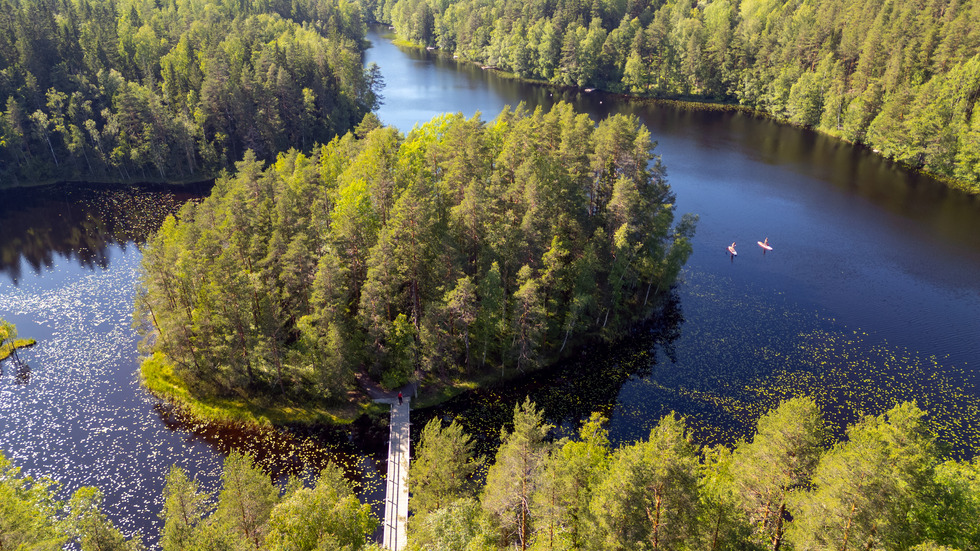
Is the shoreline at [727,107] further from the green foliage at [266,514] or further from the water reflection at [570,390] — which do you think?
the green foliage at [266,514]

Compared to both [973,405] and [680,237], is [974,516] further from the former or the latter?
[680,237]

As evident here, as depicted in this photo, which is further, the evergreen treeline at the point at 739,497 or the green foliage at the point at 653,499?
the evergreen treeline at the point at 739,497

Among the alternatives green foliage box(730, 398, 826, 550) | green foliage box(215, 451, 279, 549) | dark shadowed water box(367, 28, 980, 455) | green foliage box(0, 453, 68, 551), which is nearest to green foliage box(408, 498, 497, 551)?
green foliage box(215, 451, 279, 549)

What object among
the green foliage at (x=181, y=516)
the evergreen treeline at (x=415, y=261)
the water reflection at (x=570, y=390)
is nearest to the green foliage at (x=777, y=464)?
the water reflection at (x=570, y=390)

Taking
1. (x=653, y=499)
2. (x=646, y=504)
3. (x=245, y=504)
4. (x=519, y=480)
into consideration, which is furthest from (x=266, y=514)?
(x=653, y=499)

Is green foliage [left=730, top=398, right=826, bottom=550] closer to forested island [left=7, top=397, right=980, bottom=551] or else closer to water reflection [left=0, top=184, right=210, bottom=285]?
forested island [left=7, top=397, right=980, bottom=551]

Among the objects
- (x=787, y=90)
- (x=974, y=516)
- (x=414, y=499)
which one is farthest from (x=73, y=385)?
(x=787, y=90)
